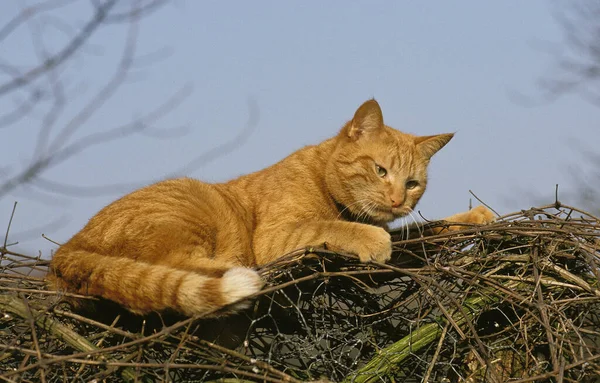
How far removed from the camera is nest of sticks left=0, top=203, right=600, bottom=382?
104 inches

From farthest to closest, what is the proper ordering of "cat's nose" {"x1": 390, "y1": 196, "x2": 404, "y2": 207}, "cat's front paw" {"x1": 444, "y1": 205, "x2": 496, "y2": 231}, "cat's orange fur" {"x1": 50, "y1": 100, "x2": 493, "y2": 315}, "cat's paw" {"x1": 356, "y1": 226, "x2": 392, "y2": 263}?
"cat's front paw" {"x1": 444, "y1": 205, "x2": 496, "y2": 231}, "cat's nose" {"x1": 390, "y1": 196, "x2": 404, "y2": 207}, "cat's paw" {"x1": 356, "y1": 226, "x2": 392, "y2": 263}, "cat's orange fur" {"x1": 50, "y1": 100, "x2": 493, "y2": 315}

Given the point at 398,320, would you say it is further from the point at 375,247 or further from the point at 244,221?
the point at 244,221

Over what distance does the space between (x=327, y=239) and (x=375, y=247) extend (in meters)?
0.31

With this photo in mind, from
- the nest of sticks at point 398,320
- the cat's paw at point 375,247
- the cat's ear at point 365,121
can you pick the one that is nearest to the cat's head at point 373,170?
the cat's ear at point 365,121

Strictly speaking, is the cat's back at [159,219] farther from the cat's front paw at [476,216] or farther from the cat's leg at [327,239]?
the cat's front paw at [476,216]

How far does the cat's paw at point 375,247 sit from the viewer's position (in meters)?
2.91

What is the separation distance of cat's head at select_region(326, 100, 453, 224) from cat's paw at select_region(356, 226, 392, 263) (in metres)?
0.65

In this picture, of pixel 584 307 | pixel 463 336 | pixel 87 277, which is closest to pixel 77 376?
pixel 87 277

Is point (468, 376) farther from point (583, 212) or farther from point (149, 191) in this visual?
point (149, 191)

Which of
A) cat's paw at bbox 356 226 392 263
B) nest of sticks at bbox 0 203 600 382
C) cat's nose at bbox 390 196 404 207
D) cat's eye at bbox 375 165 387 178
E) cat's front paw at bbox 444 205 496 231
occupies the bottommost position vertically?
nest of sticks at bbox 0 203 600 382

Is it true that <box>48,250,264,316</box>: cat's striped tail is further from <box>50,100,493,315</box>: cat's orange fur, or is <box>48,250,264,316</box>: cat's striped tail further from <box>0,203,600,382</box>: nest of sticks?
<box>0,203,600,382</box>: nest of sticks

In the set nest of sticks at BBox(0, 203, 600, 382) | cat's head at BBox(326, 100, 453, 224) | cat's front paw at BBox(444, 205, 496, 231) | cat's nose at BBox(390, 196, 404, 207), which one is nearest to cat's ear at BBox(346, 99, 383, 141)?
cat's head at BBox(326, 100, 453, 224)

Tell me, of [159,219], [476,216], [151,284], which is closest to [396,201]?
[476,216]

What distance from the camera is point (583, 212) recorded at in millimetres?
3125
